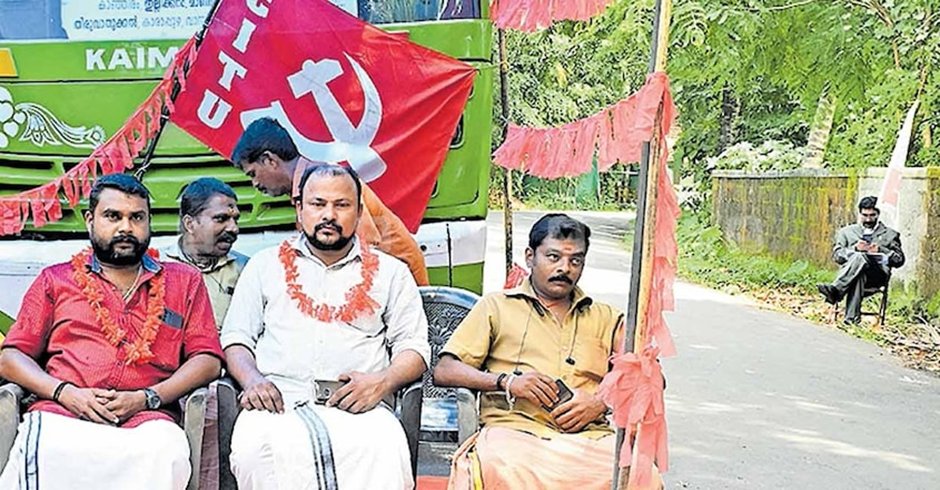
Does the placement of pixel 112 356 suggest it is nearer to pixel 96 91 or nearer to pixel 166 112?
pixel 166 112

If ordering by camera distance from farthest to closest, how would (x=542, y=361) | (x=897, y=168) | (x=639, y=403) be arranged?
(x=897, y=168) < (x=542, y=361) < (x=639, y=403)

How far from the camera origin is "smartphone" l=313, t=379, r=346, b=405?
344 centimetres

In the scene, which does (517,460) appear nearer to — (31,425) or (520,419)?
(520,419)

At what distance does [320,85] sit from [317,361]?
1.75m

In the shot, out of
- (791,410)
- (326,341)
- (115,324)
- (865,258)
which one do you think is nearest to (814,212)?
(865,258)

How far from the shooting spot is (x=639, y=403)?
2.87m

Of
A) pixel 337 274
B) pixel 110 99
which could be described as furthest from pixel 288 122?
pixel 337 274

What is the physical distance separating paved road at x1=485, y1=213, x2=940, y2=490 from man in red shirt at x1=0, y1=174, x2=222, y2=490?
274cm

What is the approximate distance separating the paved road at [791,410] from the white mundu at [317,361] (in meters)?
2.23

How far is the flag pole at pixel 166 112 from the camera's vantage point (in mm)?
4789

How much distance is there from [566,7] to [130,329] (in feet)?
5.41

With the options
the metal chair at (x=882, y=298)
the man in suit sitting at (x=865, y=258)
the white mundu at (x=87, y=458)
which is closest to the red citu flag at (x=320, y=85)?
the white mundu at (x=87, y=458)

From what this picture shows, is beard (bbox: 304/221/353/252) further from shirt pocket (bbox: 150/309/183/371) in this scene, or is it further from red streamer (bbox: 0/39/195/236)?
red streamer (bbox: 0/39/195/236)

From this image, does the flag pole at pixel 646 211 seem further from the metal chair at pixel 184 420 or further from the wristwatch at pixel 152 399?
the wristwatch at pixel 152 399
